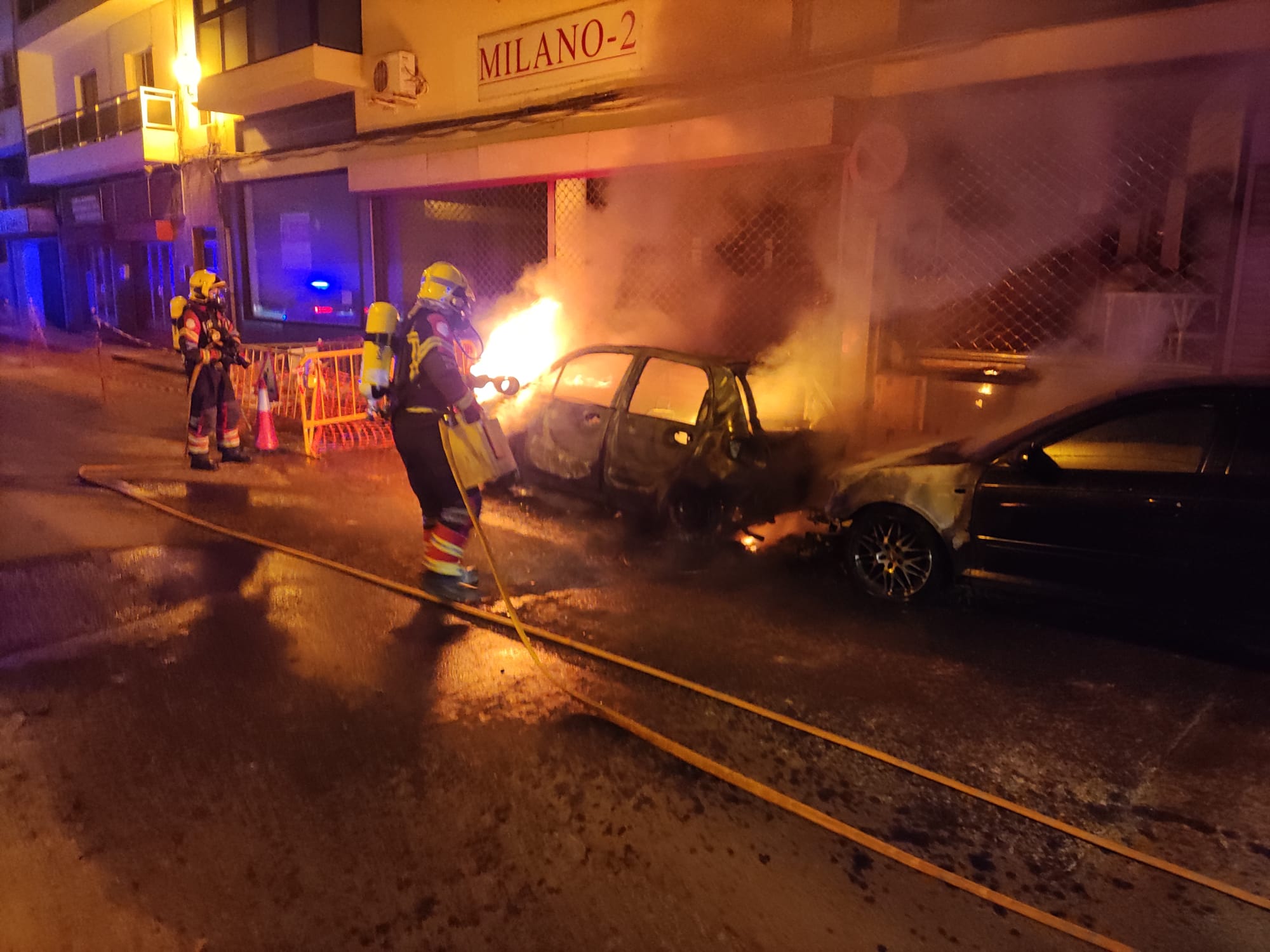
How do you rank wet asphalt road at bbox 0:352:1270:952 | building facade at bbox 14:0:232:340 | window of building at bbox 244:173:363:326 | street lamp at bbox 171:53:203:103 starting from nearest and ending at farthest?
wet asphalt road at bbox 0:352:1270:952 → window of building at bbox 244:173:363:326 → street lamp at bbox 171:53:203:103 → building facade at bbox 14:0:232:340

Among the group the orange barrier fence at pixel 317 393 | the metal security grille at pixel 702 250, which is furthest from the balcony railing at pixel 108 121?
the metal security grille at pixel 702 250

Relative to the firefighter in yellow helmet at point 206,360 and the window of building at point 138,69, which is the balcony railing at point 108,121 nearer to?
the window of building at point 138,69

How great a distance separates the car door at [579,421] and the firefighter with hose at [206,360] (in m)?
3.46

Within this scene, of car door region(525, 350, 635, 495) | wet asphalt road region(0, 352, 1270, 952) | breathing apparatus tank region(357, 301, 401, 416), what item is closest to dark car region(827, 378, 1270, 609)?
wet asphalt road region(0, 352, 1270, 952)

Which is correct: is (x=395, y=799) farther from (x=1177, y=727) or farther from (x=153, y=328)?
(x=153, y=328)

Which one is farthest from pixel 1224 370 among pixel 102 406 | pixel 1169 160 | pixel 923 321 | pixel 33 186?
pixel 33 186

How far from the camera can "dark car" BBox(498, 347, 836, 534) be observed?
6.31 m

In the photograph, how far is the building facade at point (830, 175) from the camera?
7172 millimetres

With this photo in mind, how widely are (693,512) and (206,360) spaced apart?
17.2ft

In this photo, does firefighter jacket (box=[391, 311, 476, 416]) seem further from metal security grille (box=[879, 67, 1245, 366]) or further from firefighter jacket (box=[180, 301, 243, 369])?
metal security grille (box=[879, 67, 1245, 366])

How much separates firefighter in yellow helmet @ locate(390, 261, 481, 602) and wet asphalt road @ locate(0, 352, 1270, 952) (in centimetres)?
37

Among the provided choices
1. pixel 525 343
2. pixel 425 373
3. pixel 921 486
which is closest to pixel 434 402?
pixel 425 373

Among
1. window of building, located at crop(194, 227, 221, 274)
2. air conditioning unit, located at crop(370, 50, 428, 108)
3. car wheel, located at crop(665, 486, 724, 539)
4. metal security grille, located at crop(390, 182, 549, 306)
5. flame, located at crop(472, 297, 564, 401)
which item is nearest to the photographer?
car wheel, located at crop(665, 486, 724, 539)

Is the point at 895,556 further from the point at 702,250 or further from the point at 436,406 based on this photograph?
the point at 702,250
